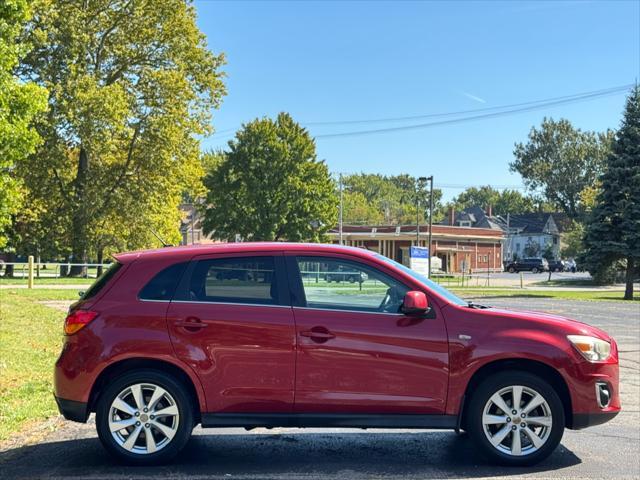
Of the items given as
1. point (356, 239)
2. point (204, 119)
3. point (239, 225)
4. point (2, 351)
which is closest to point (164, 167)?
point (204, 119)

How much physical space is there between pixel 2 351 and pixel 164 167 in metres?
27.4

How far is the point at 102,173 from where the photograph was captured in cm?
3816

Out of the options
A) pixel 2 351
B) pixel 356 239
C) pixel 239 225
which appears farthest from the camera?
pixel 356 239

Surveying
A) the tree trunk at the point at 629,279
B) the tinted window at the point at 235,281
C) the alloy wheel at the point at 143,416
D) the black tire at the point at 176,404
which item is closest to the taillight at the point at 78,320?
the black tire at the point at 176,404

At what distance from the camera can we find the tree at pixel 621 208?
33.8m

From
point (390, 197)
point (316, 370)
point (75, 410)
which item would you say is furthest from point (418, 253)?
point (390, 197)

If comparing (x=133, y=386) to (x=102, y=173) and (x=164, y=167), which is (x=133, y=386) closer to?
(x=164, y=167)

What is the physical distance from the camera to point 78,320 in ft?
17.1

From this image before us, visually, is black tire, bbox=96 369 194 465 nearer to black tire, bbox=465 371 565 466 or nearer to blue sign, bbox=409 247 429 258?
black tire, bbox=465 371 565 466

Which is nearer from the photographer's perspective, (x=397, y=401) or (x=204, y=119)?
(x=397, y=401)

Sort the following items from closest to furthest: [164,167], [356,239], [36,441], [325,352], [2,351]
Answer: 1. [325,352]
2. [36,441]
3. [2,351]
4. [164,167]
5. [356,239]

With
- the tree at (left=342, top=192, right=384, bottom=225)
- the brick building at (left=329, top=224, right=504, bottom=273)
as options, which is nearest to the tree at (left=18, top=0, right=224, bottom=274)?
the brick building at (left=329, top=224, right=504, bottom=273)

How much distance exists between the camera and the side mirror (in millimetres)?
5055

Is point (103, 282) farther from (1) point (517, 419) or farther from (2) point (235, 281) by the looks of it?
(1) point (517, 419)
